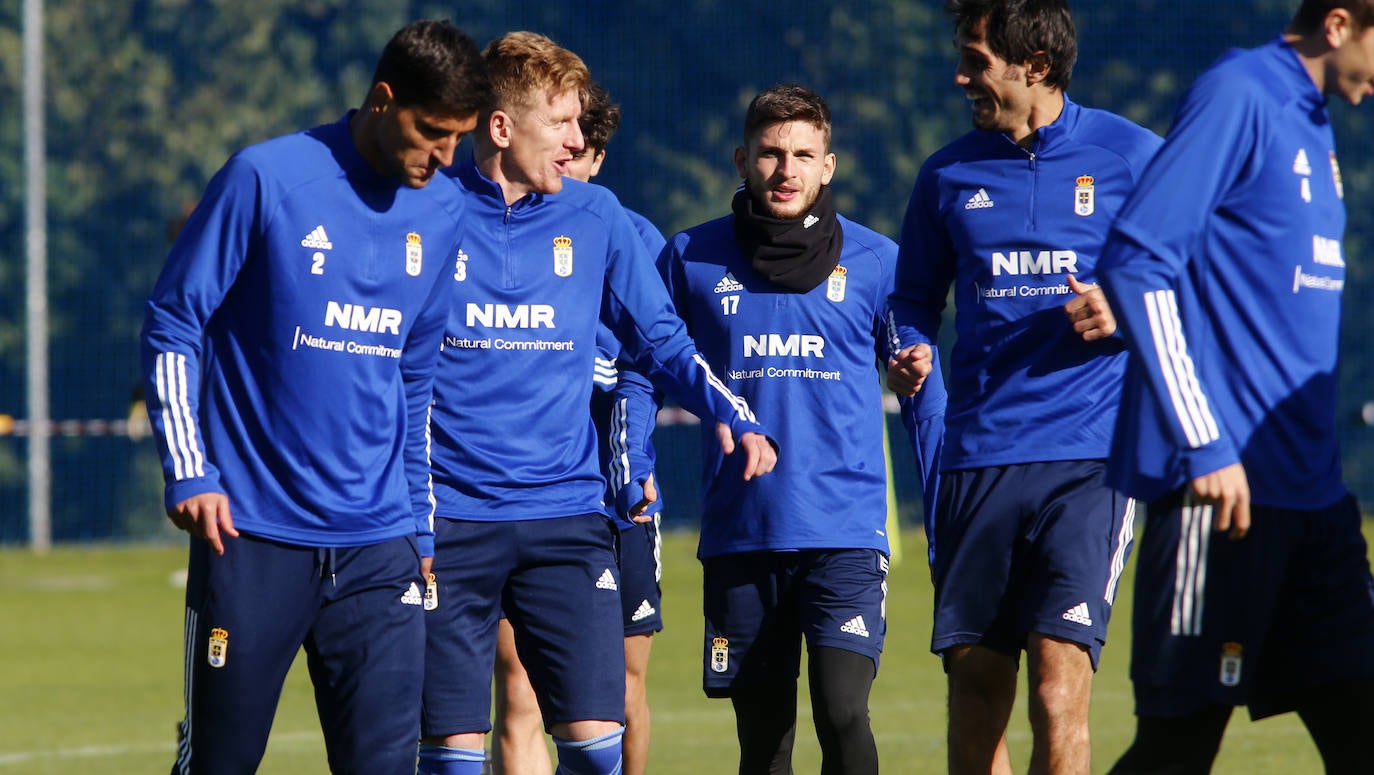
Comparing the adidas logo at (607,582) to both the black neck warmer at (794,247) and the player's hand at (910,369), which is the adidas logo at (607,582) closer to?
the player's hand at (910,369)

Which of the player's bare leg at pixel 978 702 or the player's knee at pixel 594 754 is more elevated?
the player's bare leg at pixel 978 702

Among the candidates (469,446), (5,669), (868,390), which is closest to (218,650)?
(469,446)

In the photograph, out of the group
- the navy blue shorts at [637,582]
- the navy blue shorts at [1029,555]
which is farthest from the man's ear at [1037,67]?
the navy blue shorts at [637,582]

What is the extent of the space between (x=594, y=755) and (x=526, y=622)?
0.39 m

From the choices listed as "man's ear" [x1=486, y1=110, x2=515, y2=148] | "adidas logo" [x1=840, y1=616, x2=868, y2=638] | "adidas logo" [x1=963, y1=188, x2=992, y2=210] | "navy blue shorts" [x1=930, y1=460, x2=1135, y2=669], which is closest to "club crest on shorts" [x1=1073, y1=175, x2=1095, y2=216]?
"adidas logo" [x1=963, y1=188, x2=992, y2=210]

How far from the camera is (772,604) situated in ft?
18.8

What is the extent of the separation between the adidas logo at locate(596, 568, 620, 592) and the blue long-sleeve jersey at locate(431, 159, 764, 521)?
189 mm

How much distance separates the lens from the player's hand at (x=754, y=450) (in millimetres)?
4820

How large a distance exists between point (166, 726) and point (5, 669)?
2.54 m

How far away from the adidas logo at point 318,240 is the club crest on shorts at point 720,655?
1.94m

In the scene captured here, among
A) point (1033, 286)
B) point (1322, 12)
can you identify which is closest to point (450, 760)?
point (1033, 286)

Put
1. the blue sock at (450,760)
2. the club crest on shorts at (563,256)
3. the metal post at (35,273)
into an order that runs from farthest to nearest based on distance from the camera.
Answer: the metal post at (35,273) → the club crest on shorts at (563,256) → the blue sock at (450,760)

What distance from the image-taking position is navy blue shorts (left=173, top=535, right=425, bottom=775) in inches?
169

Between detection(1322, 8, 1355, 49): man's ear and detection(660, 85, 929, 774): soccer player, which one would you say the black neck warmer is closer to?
detection(660, 85, 929, 774): soccer player
